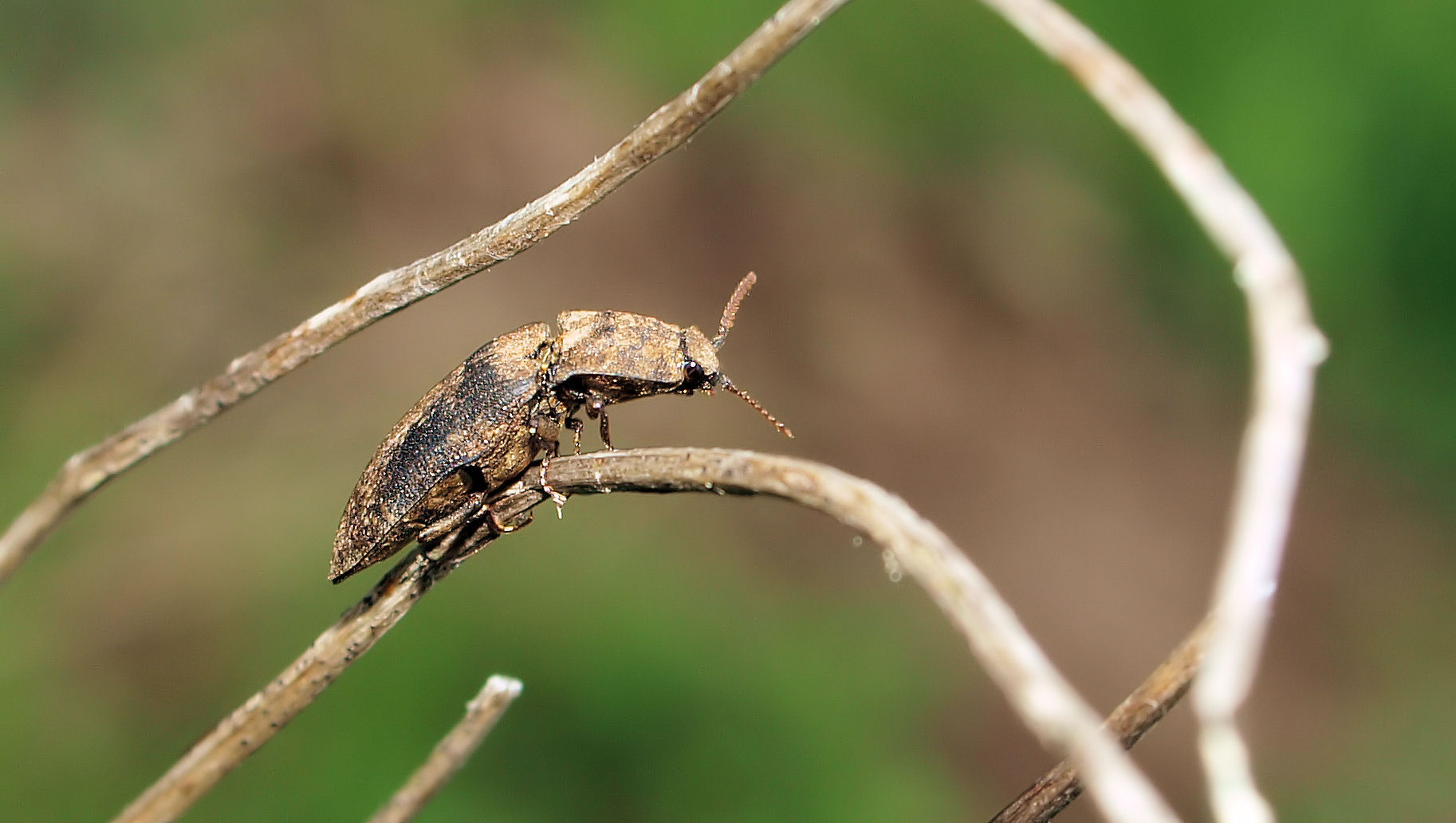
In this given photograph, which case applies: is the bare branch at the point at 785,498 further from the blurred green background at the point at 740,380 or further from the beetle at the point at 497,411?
the blurred green background at the point at 740,380

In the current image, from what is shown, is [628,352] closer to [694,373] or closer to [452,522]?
[694,373]

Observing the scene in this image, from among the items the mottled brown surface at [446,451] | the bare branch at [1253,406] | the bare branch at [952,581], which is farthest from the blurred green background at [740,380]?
the bare branch at [1253,406]

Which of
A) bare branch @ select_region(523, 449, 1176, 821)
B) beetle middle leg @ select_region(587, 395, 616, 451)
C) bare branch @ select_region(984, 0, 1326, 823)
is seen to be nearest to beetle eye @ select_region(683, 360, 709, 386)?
beetle middle leg @ select_region(587, 395, 616, 451)

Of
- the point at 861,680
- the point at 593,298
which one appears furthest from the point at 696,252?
the point at 861,680

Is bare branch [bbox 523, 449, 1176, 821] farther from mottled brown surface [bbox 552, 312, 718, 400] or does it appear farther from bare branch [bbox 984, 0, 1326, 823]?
mottled brown surface [bbox 552, 312, 718, 400]

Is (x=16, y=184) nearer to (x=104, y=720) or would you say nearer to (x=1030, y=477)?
(x=104, y=720)

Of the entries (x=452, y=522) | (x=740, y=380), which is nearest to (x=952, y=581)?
(x=452, y=522)
